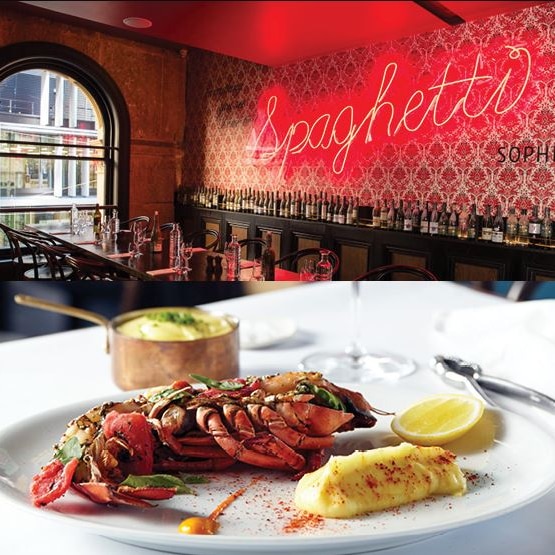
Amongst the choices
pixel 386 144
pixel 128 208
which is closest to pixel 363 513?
pixel 386 144

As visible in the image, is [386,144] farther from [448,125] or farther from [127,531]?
[127,531]

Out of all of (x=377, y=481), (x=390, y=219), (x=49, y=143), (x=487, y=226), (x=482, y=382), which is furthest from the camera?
(x=49, y=143)

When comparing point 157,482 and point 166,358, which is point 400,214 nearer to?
point 166,358

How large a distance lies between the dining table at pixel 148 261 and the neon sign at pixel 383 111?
58.2 inches

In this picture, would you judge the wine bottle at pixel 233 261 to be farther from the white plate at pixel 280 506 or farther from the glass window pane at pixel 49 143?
the glass window pane at pixel 49 143

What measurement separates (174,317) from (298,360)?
0.80ft

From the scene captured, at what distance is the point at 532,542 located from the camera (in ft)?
1.07

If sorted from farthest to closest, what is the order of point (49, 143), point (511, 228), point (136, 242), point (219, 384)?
point (49, 143) < point (511, 228) < point (136, 242) < point (219, 384)

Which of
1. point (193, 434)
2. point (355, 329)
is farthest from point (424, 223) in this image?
point (193, 434)

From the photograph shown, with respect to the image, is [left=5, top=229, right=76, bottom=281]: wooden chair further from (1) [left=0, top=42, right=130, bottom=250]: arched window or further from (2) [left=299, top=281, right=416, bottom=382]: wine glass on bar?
(2) [left=299, top=281, right=416, bottom=382]: wine glass on bar

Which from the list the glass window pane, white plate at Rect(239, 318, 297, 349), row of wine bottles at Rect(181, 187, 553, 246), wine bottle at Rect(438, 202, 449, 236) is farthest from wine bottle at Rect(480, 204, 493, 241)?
the glass window pane

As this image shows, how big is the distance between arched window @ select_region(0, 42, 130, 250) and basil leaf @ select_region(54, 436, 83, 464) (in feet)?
14.0

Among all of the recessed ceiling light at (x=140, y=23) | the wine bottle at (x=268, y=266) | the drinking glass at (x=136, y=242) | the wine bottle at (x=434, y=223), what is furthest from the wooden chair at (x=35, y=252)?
the wine bottle at (x=434, y=223)

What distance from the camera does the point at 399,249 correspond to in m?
3.23
